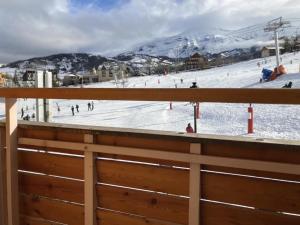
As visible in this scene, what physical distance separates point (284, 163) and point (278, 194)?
156 mm

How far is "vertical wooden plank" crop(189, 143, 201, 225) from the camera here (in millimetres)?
1942

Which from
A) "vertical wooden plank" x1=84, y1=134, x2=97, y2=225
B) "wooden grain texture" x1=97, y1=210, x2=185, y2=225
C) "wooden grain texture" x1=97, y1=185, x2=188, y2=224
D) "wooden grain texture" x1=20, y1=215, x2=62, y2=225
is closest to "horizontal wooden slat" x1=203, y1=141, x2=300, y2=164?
"wooden grain texture" x1=97, y1=185, x2=188, y2=224

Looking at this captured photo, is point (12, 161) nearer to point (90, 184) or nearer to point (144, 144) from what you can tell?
point (90, 184)

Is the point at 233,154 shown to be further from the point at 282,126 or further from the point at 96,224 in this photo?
the point at 282,126

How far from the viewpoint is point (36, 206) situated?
2600mm

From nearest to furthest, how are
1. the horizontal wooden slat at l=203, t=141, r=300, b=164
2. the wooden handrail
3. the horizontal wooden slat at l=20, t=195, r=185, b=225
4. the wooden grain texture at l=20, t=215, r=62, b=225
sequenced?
the wooden handrail
the horizontal wooden slat at l=203, t=141, r=300, b=164
the horizontal wooden slat at l=20, t=195, r=185, b=225
the wooden grain texture at l=20, t=215, r=62, b=225

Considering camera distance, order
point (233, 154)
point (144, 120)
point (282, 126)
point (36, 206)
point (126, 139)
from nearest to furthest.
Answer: point (233, 154)
point (126, 139)
point (36, 206)
point (282, 126)
point (144, 120)

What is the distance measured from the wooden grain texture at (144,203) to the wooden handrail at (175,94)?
516mm

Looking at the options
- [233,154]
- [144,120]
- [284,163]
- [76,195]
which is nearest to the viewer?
[284,163]

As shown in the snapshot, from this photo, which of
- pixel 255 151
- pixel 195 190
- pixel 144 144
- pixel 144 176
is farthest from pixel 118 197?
pixel 255 151

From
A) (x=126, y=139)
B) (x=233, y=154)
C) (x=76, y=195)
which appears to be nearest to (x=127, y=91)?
(x=126, y=139)

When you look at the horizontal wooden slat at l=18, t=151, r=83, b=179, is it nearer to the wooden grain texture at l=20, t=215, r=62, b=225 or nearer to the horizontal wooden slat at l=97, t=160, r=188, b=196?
the horizontal wooden slat at l=97, t=160, r=188, b=196

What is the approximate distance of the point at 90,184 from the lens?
2297 millimetres

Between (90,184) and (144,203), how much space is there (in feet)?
1.15
